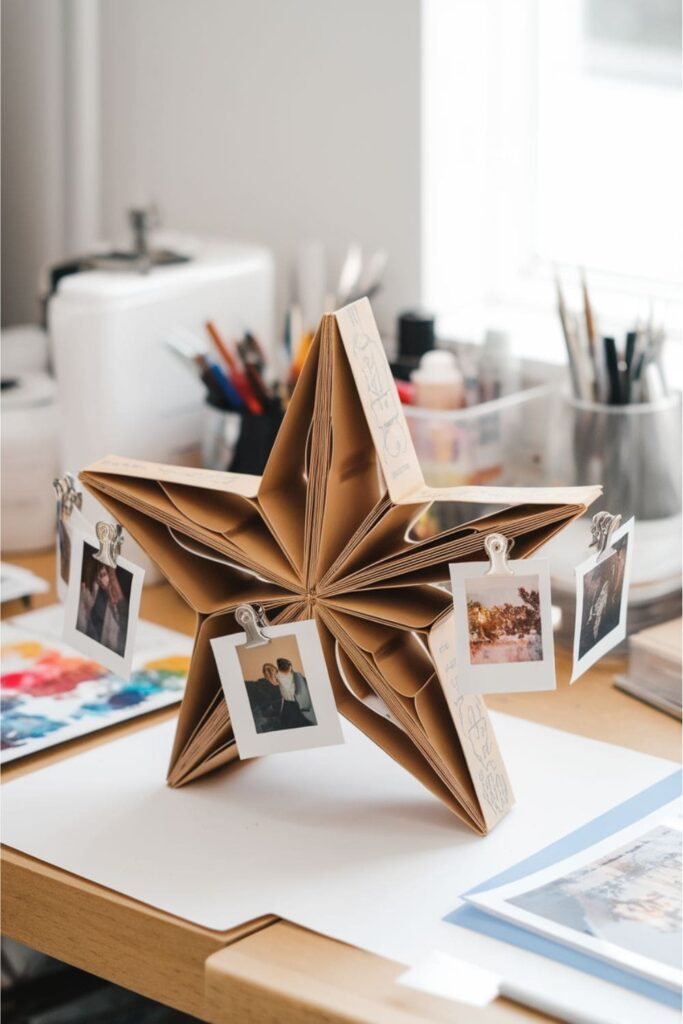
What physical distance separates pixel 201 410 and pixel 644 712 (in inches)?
19.6

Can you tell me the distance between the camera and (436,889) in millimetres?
682

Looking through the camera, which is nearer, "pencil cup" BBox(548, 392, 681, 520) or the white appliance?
"pencil cup" BBox(548, 392, 681, 520)

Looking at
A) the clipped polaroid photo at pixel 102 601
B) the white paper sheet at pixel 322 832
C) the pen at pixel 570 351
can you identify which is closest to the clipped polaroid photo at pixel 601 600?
the white paper sheet at pixel 322 832

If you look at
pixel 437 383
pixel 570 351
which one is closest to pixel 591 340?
pixel 570 351

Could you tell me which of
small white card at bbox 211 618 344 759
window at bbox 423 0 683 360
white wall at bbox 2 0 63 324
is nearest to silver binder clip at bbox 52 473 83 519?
small white card at bbox 211 618 344 759

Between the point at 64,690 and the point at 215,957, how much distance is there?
13.4 inches

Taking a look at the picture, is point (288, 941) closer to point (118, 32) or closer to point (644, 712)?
Answer: point (644, 712)

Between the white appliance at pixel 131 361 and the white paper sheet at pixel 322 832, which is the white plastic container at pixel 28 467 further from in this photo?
the white paper sheet at pixel 322 832

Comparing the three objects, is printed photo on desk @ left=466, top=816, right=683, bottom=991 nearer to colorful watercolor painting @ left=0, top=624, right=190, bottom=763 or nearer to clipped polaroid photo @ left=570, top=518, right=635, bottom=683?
clipped polaroid photo @ left=570, top=518, right=635, bottom=683

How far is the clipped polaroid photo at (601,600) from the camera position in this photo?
684 mm

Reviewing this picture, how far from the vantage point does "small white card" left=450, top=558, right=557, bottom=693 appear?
663 mm

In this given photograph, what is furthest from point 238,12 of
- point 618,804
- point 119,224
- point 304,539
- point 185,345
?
point 618,804

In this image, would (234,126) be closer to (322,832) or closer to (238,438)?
(238,438)

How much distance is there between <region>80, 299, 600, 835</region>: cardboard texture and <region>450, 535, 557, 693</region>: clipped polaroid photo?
0.02 meters
